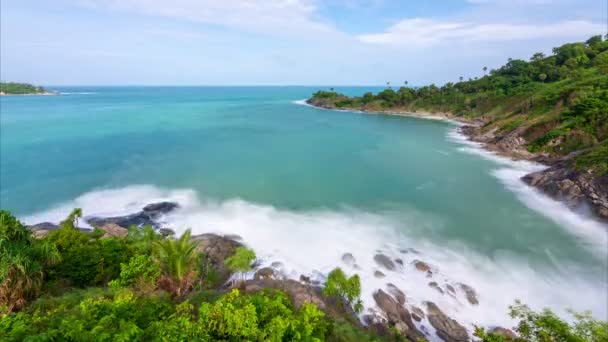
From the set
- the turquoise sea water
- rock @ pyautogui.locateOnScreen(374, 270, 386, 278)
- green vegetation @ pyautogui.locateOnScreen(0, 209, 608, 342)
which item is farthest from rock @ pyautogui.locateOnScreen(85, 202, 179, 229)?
rock @ pyautogui.locateOnScreen(374, 270, 386, 278)

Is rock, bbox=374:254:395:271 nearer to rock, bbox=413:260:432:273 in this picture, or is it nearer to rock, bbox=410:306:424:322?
rock, bbox=413:260:432:273

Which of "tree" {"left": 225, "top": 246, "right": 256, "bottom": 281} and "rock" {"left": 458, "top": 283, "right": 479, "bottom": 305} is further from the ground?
"tree" {"left": 225, "top": 246, "right": 256, "bottom": 281}

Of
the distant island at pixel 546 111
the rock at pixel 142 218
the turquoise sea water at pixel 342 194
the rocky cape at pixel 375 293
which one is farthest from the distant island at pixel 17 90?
the rocky cape at pixel 375 293

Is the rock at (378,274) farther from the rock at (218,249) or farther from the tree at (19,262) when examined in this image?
the tree at (19,262)

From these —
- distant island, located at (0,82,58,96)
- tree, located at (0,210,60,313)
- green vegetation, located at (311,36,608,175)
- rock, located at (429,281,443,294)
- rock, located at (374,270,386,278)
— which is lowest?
rock, located at (429,281,443,294)

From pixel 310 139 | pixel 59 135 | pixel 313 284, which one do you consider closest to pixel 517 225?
pixel 313 284

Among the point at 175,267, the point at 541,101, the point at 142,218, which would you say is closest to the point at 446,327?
the point at 175,267
